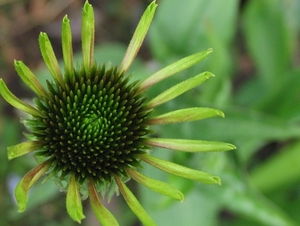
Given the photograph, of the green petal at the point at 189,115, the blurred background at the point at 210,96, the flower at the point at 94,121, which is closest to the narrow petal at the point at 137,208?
the flower at the point at 94,121

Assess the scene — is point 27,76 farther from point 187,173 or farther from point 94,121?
point 187,173

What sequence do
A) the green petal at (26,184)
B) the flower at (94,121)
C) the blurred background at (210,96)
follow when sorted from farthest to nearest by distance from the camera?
the blurred background at (210,96)
the flower at (94,121)
the green petal at (26,184)

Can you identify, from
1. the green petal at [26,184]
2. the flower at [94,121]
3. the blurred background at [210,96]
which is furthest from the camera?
the blurred background at [210,96]

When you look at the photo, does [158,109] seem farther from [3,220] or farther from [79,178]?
[3,220]

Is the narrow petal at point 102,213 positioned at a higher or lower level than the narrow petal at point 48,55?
lower

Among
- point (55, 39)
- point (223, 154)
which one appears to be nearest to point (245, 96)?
point (223, 154)

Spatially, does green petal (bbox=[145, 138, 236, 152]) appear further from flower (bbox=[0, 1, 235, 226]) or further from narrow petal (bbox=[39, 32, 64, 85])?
narrow petal (bbox=[39, 32, 64, 85])

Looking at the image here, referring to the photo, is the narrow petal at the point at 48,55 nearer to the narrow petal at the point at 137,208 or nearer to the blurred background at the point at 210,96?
the narrow petal at the point at 137,208
